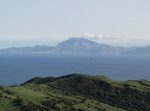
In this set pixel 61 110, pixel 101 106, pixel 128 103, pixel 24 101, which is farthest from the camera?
pixel 128 103

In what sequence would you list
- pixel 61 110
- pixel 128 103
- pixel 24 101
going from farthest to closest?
pixel 128 103
pixel 61 110
pixel 24 101

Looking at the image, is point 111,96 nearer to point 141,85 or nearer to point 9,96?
point 141,85

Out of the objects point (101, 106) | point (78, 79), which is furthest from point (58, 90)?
point (101, 106)

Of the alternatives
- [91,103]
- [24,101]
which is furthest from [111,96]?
[24,101]

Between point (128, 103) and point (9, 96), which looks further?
point (128, 103)

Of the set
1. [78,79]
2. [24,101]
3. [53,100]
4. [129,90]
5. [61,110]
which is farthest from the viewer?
[78,79]

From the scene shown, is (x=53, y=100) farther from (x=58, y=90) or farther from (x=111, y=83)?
(x=111, y=83)
